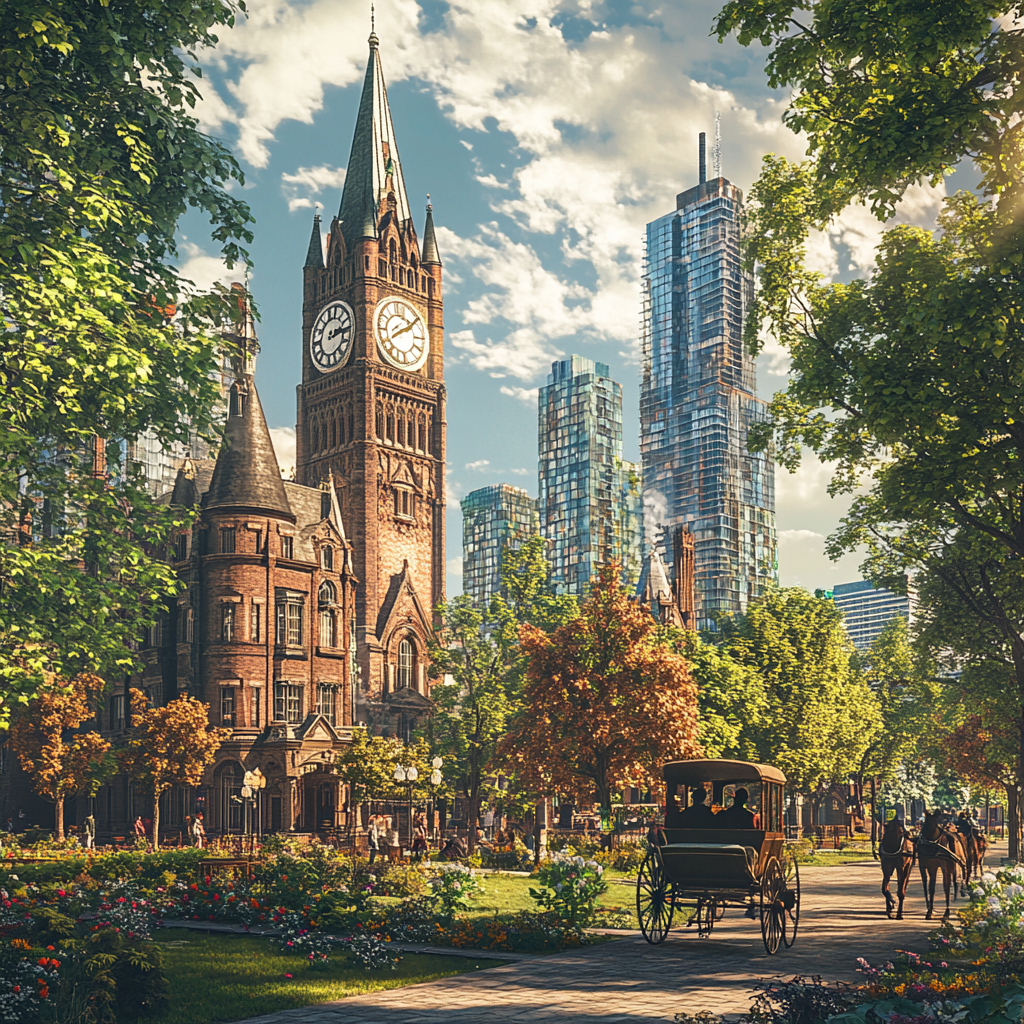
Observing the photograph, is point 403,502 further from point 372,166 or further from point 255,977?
point 255,977

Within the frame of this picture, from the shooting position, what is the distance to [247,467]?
200 feet

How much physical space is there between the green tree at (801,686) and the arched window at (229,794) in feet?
86.2

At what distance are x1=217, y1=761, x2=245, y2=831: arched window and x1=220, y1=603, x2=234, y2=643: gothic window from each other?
6.48 m

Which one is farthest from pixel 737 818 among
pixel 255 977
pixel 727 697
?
pixel 727 697

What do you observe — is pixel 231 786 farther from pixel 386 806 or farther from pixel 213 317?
pixel 213 317

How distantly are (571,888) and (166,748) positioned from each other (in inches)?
1367

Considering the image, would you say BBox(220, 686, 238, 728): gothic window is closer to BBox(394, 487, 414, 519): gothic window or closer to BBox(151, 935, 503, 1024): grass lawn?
BBox(394, 487, 414, 519): gothic window

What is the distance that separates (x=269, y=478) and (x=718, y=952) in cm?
4808

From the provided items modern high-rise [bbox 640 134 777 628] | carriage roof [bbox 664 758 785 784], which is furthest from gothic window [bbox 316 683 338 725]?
modern high-rise [bbox 640 134 777 628]

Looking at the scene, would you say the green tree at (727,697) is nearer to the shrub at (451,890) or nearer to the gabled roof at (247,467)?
the gabled roof at (247,467)

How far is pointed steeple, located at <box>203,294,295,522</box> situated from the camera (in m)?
60.1

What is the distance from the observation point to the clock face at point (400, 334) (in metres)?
90.9

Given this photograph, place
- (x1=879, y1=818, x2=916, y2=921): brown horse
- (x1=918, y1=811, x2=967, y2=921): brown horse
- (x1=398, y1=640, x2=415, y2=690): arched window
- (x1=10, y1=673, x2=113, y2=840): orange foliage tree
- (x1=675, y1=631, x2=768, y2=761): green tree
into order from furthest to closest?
(x1=398, y1=640, x2=415, y2=690): arched window
(x1=10, y1=673, x2=113, y2=840): orange foliage tree
(x1=675, y1=631, x2=768, y2=761): green tree
(x1=879, y1=818, x2=916, y2=921): brown horse
(x1=918, y1=811, x2=967, y2=921): brown horse

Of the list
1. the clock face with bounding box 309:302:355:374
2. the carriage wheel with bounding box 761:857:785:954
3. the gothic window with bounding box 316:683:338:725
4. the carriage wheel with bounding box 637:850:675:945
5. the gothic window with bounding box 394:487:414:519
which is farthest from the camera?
the clock face with bounding box 309:302:355:374
